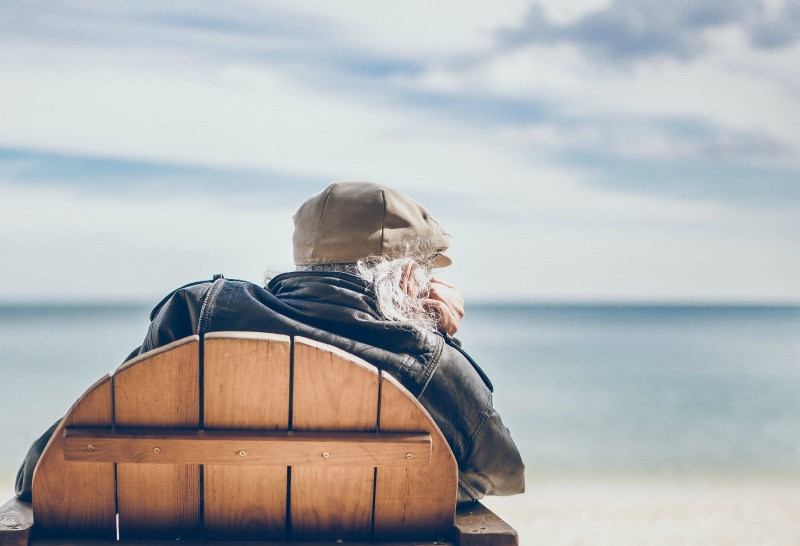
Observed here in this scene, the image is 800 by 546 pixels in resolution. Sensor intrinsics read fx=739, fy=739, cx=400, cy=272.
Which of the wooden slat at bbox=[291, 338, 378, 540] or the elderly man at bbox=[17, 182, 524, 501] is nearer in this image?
the wooden slat at bbox=[291, 338, 378, 540]

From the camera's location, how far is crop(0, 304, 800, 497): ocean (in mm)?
13102

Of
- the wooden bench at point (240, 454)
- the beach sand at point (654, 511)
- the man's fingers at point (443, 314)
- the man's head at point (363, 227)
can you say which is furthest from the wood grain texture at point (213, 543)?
the beach sand at point (654, 511)

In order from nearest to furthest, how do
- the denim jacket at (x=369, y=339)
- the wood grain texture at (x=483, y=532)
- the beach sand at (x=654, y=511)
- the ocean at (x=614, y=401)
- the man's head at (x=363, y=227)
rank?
the wood grain texture at (x=483, y=532) → the denim jacket at (x=369, y=339) → the man's head at (x=363, y=227) → the beach sand at (x=654, y=511) → the ocean at (x=614, y=401)

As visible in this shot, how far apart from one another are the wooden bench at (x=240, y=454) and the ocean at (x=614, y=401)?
906cm

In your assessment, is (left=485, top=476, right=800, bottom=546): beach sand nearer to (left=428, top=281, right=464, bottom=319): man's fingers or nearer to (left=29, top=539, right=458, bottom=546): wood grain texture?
(left=428, top=281, right=464, bottom=319): man's fingers

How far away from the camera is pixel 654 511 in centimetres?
901

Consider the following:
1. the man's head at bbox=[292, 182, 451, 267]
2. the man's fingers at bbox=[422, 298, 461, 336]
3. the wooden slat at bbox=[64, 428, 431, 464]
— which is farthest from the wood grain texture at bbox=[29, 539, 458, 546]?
the man's head at bbox=[292, 182, 451, 267]

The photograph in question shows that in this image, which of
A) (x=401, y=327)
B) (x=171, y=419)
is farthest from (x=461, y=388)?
(x=171, y=419)

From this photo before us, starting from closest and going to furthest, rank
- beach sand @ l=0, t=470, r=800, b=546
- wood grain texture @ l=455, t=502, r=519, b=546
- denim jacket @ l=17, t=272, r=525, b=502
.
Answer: wood grain texture @ l=455, t=502, r=519, b=546, denim jacket @ l=17, t=272, r=525, b=502, beach sand @ l=0, t=470, r=800, b=546

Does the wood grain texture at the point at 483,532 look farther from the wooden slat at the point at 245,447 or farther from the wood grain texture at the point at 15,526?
the wood grain texture at the point at 15,526

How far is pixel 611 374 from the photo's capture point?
26.0 meters

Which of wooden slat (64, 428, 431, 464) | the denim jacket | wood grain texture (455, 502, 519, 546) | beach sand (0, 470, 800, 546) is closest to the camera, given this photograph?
wooden slat (64, 428, 431, 464)

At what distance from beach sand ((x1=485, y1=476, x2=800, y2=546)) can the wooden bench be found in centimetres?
605

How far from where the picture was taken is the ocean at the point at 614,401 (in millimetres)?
13102
